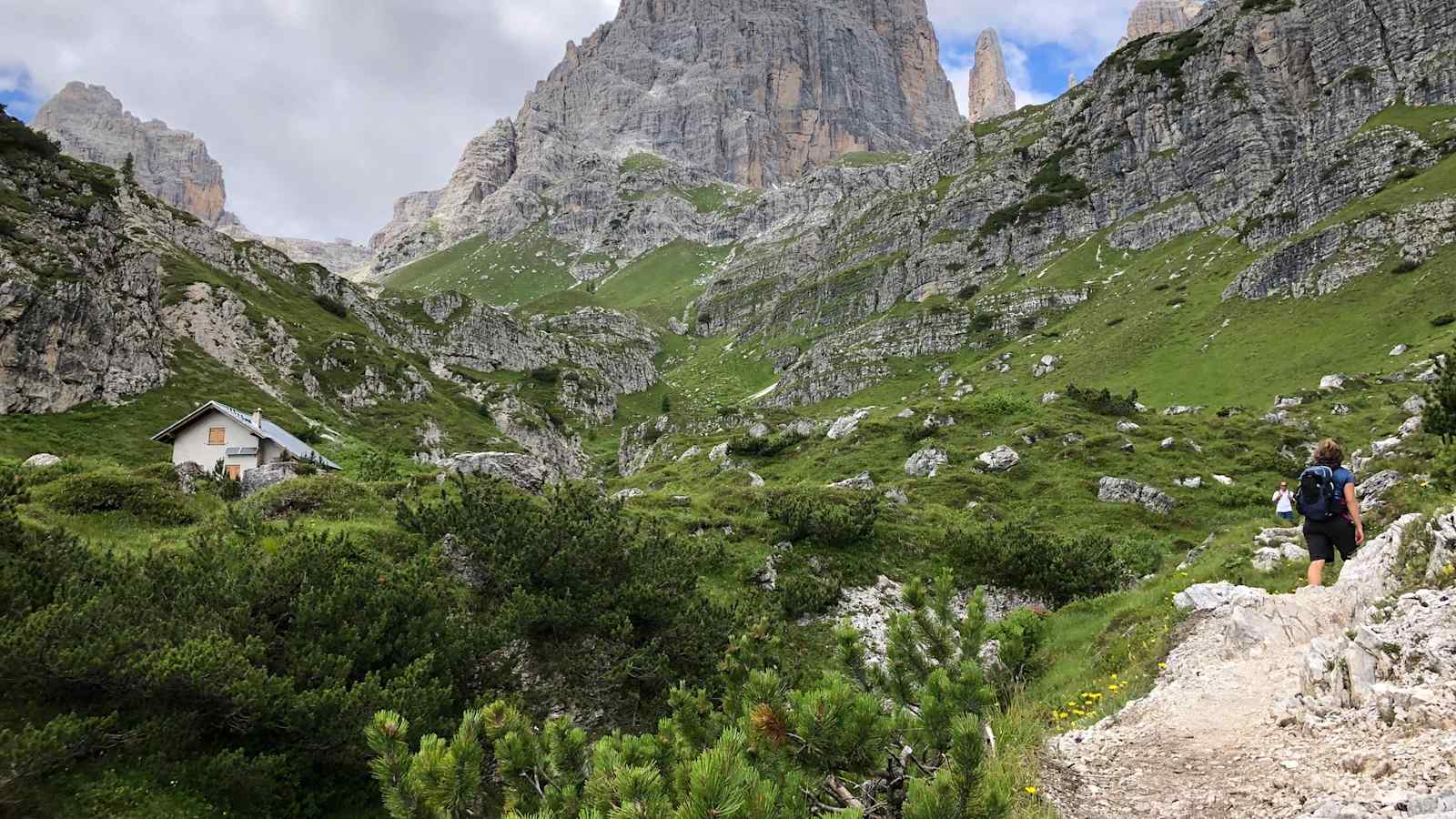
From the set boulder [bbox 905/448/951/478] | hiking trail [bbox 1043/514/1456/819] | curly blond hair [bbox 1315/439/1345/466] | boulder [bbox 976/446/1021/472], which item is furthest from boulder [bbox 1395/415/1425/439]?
hiking trail [bbox 1043/514/1456/819]

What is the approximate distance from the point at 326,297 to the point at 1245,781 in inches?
4716

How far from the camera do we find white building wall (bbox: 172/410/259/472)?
118 ft

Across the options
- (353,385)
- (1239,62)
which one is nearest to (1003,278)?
(1239,62)

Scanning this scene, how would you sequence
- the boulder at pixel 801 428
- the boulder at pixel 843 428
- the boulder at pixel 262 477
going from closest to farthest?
the boulder at pixel 262 477
the boulder at pixel 843 428
the boulder at pixel 801 428

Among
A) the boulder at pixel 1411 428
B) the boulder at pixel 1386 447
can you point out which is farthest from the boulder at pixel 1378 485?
the boulder at pixel 1411 428

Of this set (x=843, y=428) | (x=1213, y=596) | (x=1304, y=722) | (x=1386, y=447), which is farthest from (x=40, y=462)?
(x=1386, y=447)

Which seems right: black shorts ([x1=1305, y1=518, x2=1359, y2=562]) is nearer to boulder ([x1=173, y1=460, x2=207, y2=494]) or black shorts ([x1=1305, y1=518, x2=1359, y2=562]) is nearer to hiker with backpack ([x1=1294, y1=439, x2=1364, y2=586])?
hiker with backpack ([x1=1294, y1=439, x2=1364, y2=586])

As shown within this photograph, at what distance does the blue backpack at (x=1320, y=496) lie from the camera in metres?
10.6

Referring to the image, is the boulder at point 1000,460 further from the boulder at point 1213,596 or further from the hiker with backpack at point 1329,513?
the hiker with backpack at point 1329,513

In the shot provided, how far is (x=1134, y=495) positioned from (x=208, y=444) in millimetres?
48789

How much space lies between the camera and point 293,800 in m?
8.49

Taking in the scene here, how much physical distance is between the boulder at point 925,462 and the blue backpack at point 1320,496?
26.0 m

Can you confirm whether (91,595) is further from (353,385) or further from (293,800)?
(353,385)

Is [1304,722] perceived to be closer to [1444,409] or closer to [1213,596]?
[1213,596]
